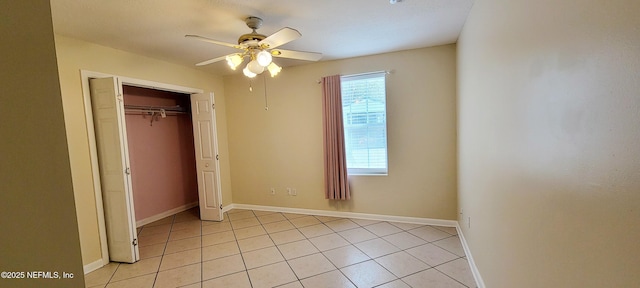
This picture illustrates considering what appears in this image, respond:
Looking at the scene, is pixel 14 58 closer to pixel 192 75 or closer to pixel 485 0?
pixel 485 0

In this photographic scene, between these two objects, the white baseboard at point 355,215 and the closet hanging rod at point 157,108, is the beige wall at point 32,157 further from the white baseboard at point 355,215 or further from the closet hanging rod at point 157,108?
the closet hanging rod at point 157,108

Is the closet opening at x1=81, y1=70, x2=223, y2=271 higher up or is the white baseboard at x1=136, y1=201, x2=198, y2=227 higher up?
the closet opening at x1=81, y1=70, x2=223, y2=271

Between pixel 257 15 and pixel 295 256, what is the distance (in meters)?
2.47

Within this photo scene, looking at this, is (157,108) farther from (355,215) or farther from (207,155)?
(355,215)

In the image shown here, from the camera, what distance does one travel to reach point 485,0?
6.08 feet

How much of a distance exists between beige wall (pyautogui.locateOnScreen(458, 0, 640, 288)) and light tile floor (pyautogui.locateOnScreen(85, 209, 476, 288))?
0.77m

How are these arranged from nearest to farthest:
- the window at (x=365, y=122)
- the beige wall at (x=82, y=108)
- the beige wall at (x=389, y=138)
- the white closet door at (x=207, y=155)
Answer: the beige wall at (x=82, y=108), the beige wall at (x=389, y=138), the window at (x=365, y=122), the white closet door at (x=207, y=155)

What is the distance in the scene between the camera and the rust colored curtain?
12.4ft

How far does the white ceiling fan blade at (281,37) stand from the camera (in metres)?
1.92

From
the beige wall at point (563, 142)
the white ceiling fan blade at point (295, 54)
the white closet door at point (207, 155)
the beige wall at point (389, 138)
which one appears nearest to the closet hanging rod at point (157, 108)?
the white closet door at point (207, 155)

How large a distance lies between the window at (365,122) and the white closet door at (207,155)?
2081mm

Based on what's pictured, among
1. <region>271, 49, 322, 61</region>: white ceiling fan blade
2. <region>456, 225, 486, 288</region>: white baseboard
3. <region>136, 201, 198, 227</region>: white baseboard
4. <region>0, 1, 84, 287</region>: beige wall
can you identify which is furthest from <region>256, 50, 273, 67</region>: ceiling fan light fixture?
<region>136, 201, 198, 227</region>: white baseboard

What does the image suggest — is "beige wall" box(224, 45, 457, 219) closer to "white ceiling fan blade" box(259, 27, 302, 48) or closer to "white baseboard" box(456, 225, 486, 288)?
"white baseboard" box(456, 225, 486, 288)

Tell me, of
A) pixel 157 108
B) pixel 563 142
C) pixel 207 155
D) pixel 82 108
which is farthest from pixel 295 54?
pixel 157 108
